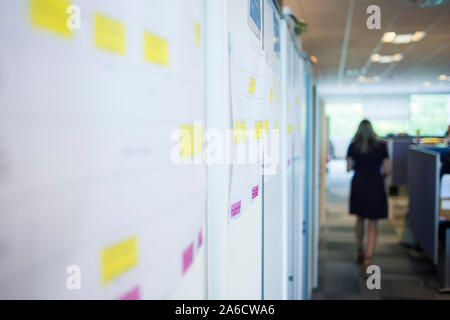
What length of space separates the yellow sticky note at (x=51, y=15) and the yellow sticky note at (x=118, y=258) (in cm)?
21

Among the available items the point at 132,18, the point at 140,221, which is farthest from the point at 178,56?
the point at 140,221

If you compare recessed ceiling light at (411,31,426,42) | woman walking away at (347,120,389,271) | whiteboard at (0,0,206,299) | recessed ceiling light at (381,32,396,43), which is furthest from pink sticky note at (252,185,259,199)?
recessed ceiling light at (411,31,426,42)

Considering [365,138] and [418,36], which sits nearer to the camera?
[365,138]

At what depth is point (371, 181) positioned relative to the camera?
354cm

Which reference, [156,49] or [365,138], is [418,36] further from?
[156,49]

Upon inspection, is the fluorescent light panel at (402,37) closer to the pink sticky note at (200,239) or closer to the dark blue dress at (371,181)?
A: the dark blue dress at (371,181)

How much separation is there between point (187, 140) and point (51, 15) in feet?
0.98

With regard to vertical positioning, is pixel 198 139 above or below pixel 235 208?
above

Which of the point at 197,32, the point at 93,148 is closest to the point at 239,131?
the point at 197,32

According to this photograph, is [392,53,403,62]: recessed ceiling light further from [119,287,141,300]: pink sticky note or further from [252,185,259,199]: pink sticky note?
[119,287,141,300]: pink sticky note

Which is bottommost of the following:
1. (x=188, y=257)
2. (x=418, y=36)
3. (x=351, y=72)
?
(x=188, y=257)

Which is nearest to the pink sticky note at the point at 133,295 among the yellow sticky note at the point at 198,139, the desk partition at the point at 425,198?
the yellow sticky note at the point at 198,139
